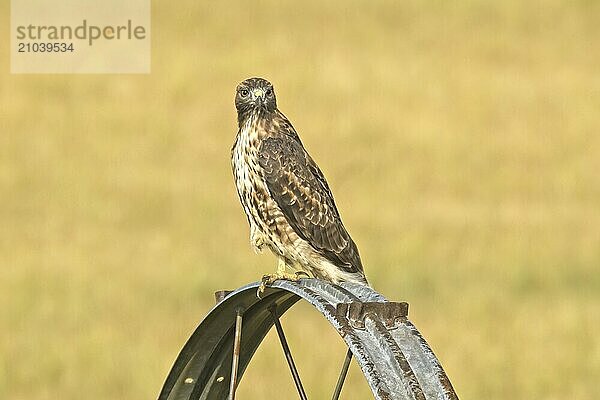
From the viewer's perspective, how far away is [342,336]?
12.8 feet

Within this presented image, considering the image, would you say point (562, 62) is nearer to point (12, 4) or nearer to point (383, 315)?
point (12, 4)

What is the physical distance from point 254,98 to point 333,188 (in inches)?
349

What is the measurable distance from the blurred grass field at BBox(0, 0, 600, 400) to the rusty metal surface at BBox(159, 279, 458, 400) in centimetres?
373

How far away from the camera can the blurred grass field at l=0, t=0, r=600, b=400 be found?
9188mm

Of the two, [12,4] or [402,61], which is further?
[12,4]

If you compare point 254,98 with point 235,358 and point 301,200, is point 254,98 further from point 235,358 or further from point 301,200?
point 235,358

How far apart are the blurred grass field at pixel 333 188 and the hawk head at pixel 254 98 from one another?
11.4 ft

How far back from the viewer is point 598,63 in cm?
1858

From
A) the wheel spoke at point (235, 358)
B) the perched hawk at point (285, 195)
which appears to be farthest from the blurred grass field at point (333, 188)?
the wheel spoke at point (235, 358)

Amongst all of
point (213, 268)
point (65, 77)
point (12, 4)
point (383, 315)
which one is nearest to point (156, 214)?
point (213, 268)

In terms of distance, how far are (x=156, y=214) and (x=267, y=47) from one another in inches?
219

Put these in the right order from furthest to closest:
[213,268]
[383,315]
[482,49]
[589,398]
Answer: [482,49] < [213,268] < [589,398] < [383,315]

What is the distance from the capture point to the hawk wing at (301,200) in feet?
16.6

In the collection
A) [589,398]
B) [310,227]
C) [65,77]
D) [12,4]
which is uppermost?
[12,4]
